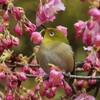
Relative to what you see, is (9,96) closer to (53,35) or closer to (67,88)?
(67,88)

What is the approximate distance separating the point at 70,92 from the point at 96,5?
45cm

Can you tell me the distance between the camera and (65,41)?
2395 millimetres

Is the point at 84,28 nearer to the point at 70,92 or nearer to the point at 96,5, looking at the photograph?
the point at 96,5

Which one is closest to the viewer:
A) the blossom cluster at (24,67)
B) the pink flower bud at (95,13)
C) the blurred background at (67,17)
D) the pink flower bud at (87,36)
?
the pink flower bud at (95,13)

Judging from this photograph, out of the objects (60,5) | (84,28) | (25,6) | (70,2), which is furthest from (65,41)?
(25,6)

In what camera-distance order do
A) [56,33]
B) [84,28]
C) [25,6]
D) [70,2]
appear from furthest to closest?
[25,6] < [70,2] < [56,33] < [84,28]

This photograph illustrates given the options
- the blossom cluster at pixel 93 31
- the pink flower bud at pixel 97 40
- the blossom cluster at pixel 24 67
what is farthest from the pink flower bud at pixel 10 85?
the pink flower bud at pixel 97 40

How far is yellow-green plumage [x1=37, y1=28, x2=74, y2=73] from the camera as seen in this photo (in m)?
2.34

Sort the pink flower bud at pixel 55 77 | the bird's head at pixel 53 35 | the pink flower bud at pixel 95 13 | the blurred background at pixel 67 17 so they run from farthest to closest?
the blurred background at pixel 67 17 → the bird's head at pixel 53 35 → the pink flower bud at pixel 55 77 → the pink flower bud at pixel 95 13

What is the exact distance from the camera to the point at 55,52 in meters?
Answer: 2.39

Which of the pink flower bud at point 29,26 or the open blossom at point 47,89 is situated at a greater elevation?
the pink flower bud at point 29,26

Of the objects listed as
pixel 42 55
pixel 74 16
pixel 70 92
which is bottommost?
pixel 70 92

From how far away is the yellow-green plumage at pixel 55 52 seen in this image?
2.34 meters

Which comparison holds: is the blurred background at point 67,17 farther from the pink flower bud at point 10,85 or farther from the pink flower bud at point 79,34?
the pink flower bud at point 79,34
